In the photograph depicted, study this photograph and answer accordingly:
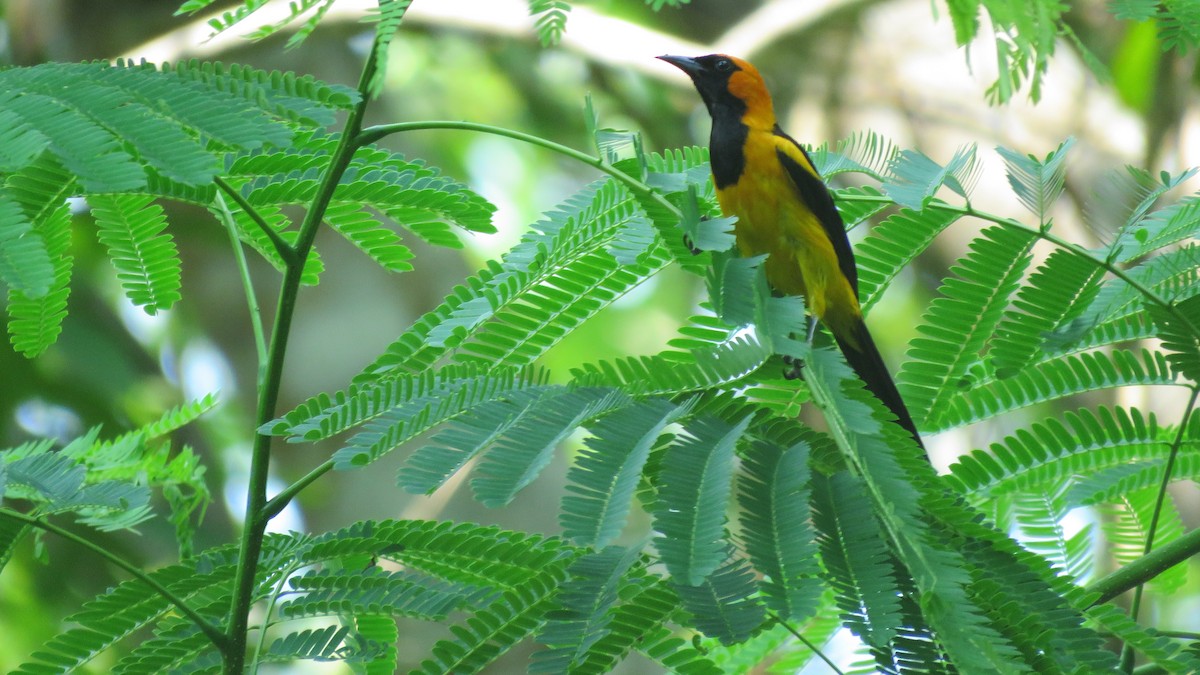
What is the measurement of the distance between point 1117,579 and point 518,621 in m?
1.11

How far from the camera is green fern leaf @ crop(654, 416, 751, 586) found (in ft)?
4.99

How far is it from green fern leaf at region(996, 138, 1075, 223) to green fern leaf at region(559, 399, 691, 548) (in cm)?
100

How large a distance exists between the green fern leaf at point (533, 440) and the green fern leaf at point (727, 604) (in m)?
0.27

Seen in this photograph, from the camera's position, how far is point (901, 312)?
43.1 feet

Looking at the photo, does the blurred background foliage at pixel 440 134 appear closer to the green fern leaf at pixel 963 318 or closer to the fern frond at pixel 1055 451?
the fern frond at pixel 1055 451

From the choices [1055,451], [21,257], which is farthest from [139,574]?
[1055,451]

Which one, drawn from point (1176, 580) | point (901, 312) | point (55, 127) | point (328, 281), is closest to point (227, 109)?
point (55, 127)

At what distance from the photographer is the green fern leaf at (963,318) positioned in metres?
2.42

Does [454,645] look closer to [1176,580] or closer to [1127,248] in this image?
[1127,248]

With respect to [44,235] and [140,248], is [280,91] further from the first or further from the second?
[140,248]

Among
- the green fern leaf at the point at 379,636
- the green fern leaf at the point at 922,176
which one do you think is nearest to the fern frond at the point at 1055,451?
the green fern leaf at the point at 922,176

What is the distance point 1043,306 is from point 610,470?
1.21 metres

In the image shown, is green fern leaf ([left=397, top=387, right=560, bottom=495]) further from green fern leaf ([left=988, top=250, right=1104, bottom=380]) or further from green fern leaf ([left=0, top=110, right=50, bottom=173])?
green fern leaf ([left=988, top=250, right=1104, bottom=380])

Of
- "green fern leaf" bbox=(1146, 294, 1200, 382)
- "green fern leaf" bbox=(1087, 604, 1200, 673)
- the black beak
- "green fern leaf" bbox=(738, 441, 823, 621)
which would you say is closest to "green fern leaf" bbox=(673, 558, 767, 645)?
"green fern leaf" bbox=(738, 441, 823, 621)
